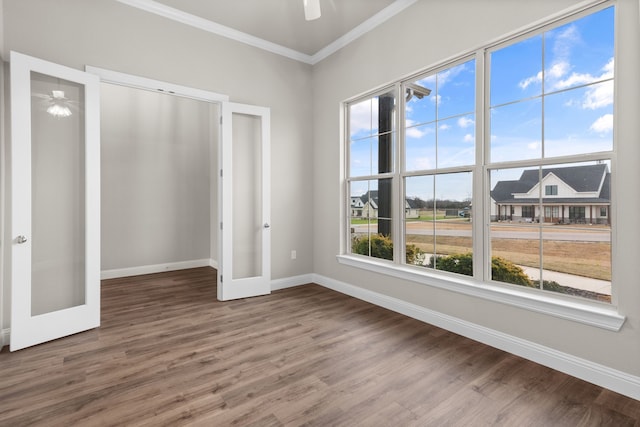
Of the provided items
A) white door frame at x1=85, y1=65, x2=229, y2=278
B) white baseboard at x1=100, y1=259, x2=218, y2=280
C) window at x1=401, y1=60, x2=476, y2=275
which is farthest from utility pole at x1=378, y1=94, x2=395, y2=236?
white baseboard at x1=100, y1=259, x2=218, y2=280

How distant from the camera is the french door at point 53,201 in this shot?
100 inches

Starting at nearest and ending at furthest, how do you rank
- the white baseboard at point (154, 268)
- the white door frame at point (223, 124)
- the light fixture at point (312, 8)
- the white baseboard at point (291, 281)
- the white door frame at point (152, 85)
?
the light fixture at point (312, 8), the white door frame at point (152, 85), the white door frame at point (223, 124), the white baseboard at point (291, 281), the white baseboard at point (154, 268)

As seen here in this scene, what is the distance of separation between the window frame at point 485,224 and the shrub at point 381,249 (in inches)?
4.0

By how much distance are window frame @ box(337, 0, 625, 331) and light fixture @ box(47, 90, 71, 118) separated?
3.18 meters

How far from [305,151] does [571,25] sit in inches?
123

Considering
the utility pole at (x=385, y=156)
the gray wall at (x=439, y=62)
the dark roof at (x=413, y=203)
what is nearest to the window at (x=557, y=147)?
the gray wall at (x=439, y=62)

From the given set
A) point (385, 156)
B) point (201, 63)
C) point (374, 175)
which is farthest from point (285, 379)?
point (201, 63)

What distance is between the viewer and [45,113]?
2758mm

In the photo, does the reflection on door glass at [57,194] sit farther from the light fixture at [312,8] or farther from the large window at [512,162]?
the large window at [512,162]

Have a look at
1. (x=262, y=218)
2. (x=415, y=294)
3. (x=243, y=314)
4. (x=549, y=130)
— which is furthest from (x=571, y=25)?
(x=243, y=314)

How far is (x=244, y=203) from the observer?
407 centimetres

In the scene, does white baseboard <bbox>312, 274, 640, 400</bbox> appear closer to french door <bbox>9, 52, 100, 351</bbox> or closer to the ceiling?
french door <bbox>9, 52, 100, 351</bbox>

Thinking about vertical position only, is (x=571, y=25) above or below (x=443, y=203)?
above

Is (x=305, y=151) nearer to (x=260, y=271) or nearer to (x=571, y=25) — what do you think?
(x=260, y=271)
